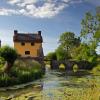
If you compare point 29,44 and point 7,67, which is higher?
point 29,44

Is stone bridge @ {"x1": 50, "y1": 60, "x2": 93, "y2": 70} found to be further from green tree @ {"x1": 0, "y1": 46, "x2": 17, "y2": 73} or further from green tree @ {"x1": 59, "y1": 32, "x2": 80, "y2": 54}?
green tree @ {"x1": 0, "y1": 46, "x2": 17, "y2": 73}

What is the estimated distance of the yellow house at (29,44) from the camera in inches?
2566

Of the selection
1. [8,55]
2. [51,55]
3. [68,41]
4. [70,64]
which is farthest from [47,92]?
[68,41]

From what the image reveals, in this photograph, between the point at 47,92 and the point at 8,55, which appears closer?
the point at 47,92

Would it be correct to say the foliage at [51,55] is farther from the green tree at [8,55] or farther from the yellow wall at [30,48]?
the green tree at [8,55]

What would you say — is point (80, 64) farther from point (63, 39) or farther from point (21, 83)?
point (21, 83)

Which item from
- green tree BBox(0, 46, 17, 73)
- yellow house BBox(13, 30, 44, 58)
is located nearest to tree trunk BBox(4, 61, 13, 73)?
green tree BBox(0, 46, 17, 73)

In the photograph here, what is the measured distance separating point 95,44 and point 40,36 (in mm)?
11208

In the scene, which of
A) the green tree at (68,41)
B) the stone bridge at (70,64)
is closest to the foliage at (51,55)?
the stone bridge at (70,64)

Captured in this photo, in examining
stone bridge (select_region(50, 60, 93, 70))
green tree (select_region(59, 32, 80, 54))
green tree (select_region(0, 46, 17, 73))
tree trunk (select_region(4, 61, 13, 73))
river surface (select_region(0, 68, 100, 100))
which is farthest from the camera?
green tree (select_region(59, 32, 80, 54))

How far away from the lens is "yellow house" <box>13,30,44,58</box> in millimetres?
65188

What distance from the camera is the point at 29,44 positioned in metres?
66.4

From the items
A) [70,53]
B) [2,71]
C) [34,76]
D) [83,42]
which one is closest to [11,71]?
[2,71]

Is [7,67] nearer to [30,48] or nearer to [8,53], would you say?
[8,53]
